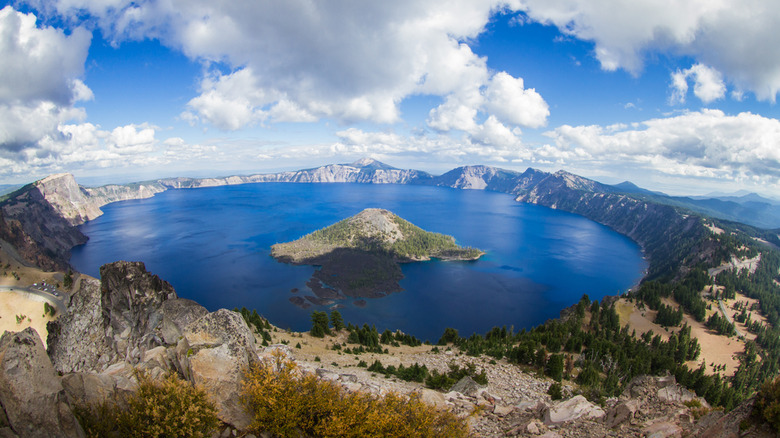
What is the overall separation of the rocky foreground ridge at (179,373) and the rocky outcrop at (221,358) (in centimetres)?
5

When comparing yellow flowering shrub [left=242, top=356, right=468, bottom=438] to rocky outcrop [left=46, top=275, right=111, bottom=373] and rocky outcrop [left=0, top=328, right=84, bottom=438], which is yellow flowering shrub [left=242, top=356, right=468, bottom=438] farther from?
rocky outcrop [left=46, top=275, right=111, bottom=373]

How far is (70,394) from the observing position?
13.2 metres

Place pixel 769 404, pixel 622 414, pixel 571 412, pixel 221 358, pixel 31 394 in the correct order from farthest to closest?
pixel 571 412, pixel 622 414, pixel 221 358, pixel 769 404, pixel 31 394

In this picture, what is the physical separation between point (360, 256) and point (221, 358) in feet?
493

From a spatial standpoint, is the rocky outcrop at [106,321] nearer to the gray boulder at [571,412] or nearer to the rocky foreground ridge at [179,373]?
the rocky foreground ridge at [179,373]

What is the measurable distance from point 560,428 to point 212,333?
805 inches

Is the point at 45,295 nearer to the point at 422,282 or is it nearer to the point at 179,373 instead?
the point at 179,373

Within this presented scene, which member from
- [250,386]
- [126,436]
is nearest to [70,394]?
[126,436]

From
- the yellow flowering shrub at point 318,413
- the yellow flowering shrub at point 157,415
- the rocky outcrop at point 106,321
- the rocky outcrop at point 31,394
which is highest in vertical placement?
the rocky outcrop at point 31,394

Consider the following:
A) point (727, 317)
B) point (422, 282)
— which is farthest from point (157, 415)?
point (727, 317)

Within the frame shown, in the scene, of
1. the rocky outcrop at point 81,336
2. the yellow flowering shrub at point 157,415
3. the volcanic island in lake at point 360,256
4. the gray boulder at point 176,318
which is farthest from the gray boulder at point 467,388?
the volcanic island in lake at point 360,256

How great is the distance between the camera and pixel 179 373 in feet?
55.6

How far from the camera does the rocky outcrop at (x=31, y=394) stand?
10977 millimetres

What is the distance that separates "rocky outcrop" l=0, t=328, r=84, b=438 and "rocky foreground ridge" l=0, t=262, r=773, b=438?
0.03 metres
